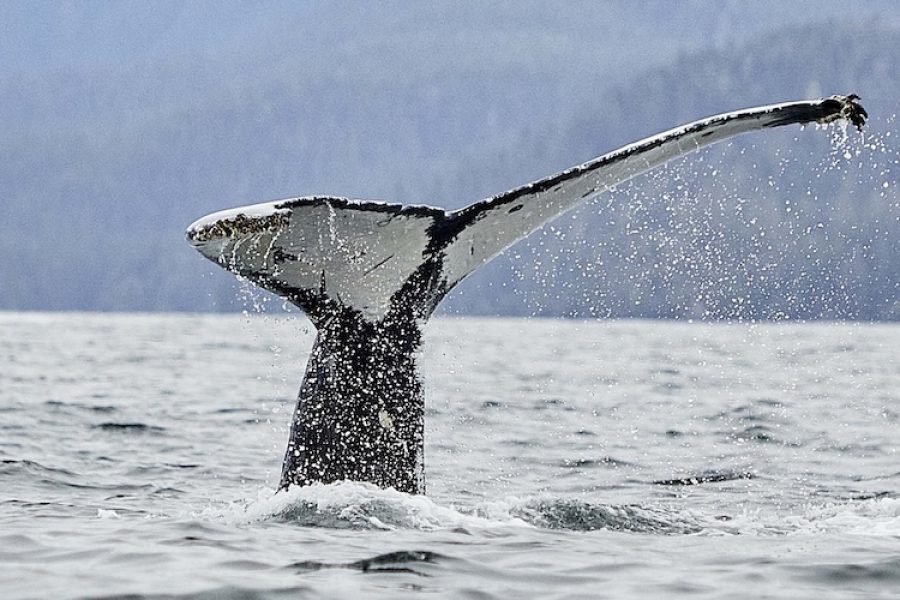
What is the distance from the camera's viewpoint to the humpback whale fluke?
5180 millimetres

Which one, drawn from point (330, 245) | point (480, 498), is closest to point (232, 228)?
point (330, 245)

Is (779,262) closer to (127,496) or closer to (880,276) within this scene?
(880,276)

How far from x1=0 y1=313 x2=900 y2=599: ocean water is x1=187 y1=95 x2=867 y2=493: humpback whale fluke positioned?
215mm

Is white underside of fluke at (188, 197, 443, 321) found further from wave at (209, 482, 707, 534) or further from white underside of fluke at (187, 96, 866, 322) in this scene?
wave at (209, 482, 707, 534)

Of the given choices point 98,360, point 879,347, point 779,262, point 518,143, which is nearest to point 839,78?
point 518,143

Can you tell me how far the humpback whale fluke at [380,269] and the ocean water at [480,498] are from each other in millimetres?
215

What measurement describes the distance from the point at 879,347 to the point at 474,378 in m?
22.4

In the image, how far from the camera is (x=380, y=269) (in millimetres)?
5625

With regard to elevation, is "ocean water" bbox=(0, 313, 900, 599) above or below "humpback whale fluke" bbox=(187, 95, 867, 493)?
below

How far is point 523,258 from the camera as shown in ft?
370

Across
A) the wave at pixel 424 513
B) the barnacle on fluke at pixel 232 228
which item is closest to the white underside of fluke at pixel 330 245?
the barnacle on fluke at pixel 232 228

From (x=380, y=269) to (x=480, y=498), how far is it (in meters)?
2.84

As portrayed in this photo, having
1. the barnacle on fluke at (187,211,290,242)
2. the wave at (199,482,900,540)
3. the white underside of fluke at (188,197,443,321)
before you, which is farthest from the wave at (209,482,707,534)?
the barnacle on fluke at (187,211,290,242)

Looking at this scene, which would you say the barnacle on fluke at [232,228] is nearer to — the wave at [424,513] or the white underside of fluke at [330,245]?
the white underside of fluke at [330,245]
